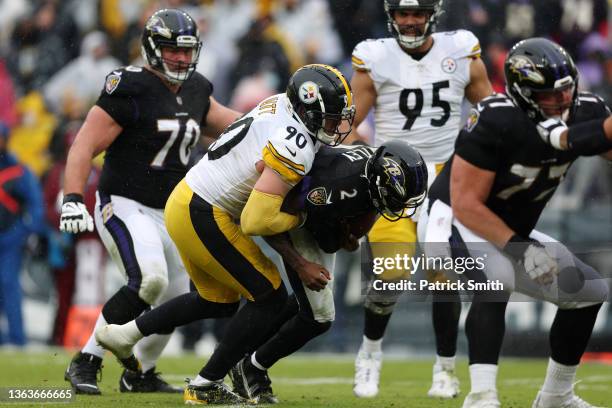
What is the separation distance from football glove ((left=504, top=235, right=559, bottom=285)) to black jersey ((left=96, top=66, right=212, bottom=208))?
240cm

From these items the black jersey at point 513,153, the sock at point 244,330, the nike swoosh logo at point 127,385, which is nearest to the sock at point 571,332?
the black jersey at point 513,153

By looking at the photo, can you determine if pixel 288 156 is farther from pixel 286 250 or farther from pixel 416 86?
pixel 416 86

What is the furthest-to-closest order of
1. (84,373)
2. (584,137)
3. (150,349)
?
(150,349) → (84,373) → (584,137)

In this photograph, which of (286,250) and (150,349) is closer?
(286,250)

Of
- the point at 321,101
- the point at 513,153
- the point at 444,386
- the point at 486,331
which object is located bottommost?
the point at 444,386

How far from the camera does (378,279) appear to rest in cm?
719

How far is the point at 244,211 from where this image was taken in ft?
17.9

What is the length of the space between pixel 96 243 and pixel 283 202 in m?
6.94

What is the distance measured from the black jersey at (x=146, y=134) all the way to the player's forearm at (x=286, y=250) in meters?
1.53

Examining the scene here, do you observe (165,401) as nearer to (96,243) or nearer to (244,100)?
(96,243)

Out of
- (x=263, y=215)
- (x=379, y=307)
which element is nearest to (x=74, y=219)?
(x=263, y=215)

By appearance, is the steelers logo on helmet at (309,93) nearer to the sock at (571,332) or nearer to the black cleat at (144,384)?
the sock at (571,332)

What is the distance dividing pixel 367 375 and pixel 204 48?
7.06 meters

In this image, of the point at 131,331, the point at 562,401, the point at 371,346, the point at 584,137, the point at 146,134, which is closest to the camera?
the point at 584,137
